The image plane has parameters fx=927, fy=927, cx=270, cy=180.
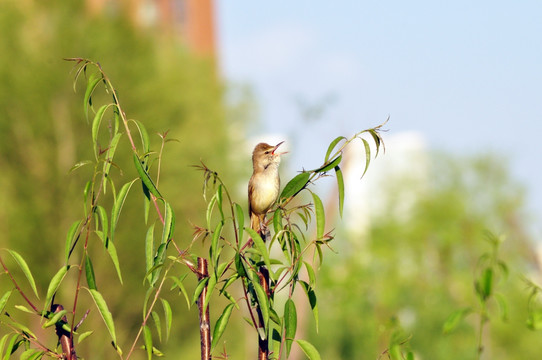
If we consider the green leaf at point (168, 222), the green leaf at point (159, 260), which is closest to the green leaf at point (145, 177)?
the green leaf at point (168, 222)

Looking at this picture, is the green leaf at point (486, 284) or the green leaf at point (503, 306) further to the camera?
the green leaf at point (503, 306)

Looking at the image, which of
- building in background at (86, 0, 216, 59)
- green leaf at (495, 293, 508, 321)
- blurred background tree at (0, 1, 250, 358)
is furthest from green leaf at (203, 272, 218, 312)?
building in background at (86, 0, 216, 59)

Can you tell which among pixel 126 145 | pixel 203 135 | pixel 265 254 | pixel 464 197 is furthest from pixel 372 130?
pixel 464 197

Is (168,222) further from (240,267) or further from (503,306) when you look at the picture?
(503,306)

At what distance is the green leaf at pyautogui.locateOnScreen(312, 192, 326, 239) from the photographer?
2697 mm

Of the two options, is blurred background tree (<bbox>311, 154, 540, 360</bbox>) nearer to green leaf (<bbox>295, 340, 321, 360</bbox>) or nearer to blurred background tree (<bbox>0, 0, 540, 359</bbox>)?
blurred background tree (<bbox>0, 0, 540, 359</bbox>)

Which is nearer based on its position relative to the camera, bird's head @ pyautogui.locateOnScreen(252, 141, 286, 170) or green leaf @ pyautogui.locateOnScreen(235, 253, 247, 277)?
green leaf @ pyautogui.locateOnScreen(235, 253, 247, 277)

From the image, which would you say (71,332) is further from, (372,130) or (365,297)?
(365,297)

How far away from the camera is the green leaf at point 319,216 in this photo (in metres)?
2.70

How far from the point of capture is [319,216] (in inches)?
107

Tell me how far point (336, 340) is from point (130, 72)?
33.0ft

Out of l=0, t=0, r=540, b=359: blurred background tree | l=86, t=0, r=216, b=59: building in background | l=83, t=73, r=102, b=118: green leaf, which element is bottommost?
l=83, t=73, r=102, b=118: green leaf

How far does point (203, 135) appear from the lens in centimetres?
3055

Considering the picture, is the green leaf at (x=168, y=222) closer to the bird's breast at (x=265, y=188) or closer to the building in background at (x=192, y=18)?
the bird's breast at (x=265, y=188)
